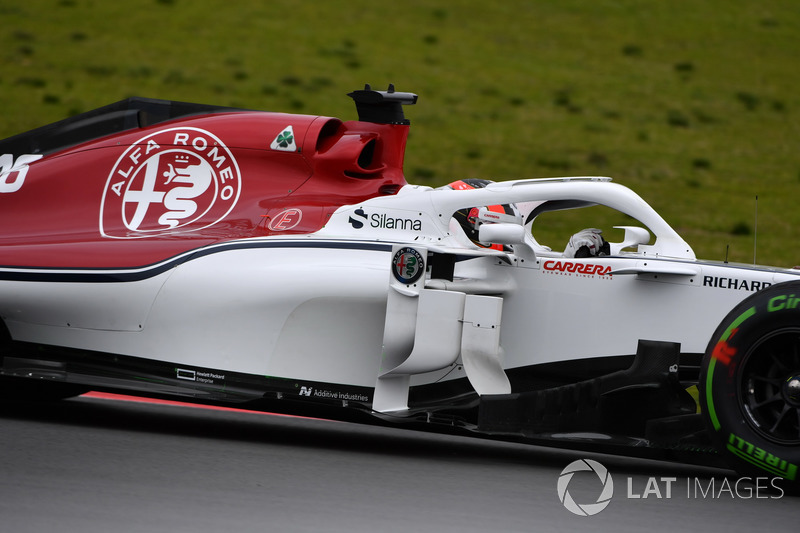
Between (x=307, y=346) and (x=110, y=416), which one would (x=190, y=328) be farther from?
(x=110, y=416)

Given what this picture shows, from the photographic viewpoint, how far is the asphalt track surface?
423cm

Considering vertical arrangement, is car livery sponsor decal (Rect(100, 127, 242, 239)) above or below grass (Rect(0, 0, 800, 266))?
below

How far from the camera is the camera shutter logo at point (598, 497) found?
4648 mm

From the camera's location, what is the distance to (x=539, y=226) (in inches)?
577

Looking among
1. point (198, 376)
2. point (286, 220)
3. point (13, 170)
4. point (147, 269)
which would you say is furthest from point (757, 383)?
point (13, 170)

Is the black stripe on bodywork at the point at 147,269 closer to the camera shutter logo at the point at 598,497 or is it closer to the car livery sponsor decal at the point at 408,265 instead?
the car livery sponsor decal at the point at 408,265

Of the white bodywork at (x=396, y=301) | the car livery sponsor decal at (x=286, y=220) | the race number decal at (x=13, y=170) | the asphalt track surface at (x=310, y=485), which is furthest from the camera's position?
the race number decal at (x=13, y=170)

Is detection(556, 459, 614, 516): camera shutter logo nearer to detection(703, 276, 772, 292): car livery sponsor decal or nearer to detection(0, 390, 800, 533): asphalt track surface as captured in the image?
detection(0, 390, 800, 533): asphalt track surface

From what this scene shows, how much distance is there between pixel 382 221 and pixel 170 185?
4.41 ft

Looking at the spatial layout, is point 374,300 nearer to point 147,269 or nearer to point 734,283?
point 147,269

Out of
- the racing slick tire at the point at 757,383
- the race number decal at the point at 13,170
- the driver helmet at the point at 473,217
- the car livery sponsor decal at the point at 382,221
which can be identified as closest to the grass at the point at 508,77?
the driver helmet at the point at 473,217

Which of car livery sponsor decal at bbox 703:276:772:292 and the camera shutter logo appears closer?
the camera shutter logo

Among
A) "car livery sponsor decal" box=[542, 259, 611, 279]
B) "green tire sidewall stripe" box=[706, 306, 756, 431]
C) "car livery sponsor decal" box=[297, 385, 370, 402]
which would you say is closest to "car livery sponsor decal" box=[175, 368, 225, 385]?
"car livery sponsor decal" box=[297, 385, 370, 402]

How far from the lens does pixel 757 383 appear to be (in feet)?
17.0
